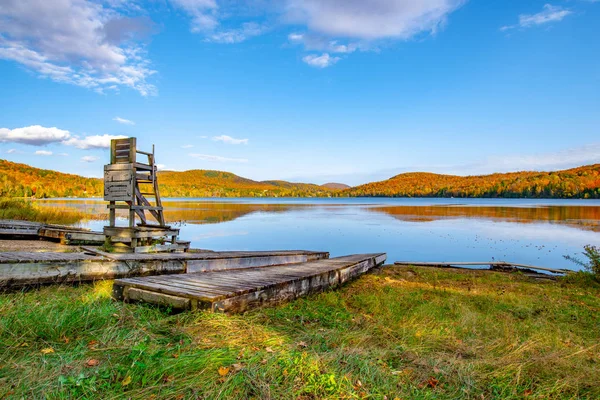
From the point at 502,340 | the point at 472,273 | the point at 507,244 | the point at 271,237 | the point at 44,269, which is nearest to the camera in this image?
the point at 502,340

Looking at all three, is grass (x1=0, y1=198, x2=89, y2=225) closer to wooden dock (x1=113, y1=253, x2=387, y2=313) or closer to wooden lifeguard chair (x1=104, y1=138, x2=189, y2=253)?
wooden lifeguard chair (x1=104, y1=138, x2=189, y2=253)

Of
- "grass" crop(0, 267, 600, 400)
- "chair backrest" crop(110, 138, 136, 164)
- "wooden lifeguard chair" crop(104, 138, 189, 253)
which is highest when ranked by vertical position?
"chair backrest" crop(110, 138, 136, 164)

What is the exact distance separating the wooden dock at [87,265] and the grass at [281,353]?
0.34m

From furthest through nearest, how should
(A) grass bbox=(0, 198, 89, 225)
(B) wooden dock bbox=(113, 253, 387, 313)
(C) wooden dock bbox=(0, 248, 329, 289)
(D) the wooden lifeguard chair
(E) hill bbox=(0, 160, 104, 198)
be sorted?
(E) hill bbox=(0, 160, 104, 198), (A) grass bbox=(0, 198, 89, 225), (D) the wooden lifeguard chair, (C) wooden dock bbox=(0, 248, 329, 289), (B) wooden dock bbox=(113, 253, 387, 313)

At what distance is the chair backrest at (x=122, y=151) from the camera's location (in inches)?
431

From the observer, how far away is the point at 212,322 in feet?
13.4

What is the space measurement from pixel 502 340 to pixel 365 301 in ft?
9.52

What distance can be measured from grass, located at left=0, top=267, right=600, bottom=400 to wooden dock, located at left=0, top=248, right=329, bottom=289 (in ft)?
1.13

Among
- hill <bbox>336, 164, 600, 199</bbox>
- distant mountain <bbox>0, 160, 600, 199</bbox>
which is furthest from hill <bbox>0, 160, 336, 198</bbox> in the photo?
hill <bbox>336, 164, 600, 199</bbox>

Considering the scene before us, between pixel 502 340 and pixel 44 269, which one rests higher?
pixel 44 269

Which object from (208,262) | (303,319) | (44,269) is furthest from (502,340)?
(44,269)

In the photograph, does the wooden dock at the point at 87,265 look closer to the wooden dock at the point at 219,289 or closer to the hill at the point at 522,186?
the wooden dock at the point at 219,289

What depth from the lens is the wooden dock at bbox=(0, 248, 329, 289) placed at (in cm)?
582

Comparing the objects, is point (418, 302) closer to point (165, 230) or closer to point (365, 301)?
point (365, 301)
